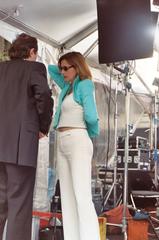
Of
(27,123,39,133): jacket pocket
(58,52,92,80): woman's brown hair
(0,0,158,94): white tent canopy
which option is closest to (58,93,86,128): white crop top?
(58,52,92,80): woman's brown hair

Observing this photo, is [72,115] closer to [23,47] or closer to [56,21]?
[23,47]

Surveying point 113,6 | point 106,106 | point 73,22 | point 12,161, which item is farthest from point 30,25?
point 106,106

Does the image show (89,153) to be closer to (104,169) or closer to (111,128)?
(104,169)

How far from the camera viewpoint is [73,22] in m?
3.80

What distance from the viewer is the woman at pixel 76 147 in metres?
2.40

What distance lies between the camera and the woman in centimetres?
240

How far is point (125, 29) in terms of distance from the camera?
123 inches

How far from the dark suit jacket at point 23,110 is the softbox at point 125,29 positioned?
3.66 ft

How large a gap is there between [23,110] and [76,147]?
0.46 meters

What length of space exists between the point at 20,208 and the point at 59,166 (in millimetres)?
487

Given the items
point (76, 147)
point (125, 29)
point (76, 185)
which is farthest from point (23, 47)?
point (125, 29)

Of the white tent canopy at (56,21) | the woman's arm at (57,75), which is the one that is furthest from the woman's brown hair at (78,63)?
the white tent canopy at (56,21)

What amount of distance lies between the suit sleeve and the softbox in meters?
1.12

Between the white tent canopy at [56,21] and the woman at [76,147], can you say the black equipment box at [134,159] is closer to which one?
the white tent canopy at [56,21]
